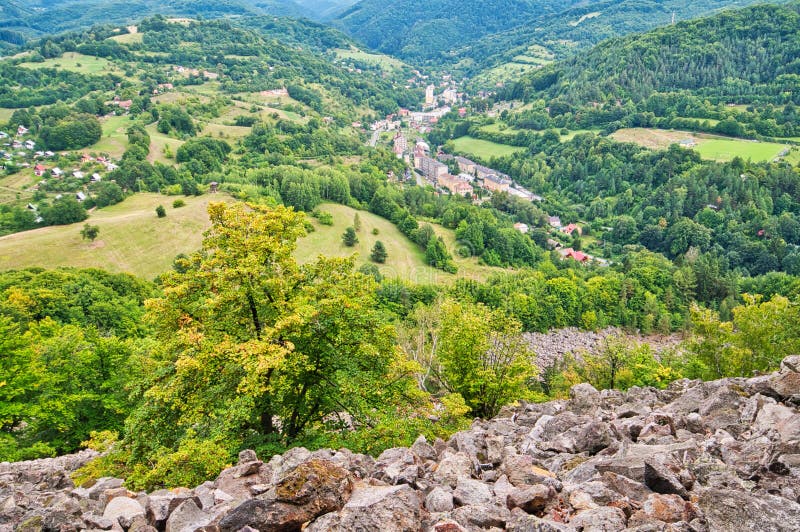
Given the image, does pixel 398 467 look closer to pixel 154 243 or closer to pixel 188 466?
pixel 188 466

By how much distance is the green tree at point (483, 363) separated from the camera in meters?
26.8

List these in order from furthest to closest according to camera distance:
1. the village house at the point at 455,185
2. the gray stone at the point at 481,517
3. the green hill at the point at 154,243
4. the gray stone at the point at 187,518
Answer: the village house at the point at 455,185 < the green hill at the point at 154,243 < the gray stone at the point at 187,518 < the gray stone at the point at 481,517

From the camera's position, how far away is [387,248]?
92000 millimetres

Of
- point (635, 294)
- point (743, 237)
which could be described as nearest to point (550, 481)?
point (635, 294)

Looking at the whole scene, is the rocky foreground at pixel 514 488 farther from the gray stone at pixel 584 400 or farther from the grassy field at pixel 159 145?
the grassy field at pixel 159 145

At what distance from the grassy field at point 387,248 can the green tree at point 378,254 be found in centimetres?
106

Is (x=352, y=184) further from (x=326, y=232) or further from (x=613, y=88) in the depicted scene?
(x=613, y=88)

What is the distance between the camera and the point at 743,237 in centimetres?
10100

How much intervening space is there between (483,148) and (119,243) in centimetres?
14271

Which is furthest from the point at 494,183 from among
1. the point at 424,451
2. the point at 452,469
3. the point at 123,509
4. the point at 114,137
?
the point at 123,509

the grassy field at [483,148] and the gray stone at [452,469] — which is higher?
the gray stone at [452,469]

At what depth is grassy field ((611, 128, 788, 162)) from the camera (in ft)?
416

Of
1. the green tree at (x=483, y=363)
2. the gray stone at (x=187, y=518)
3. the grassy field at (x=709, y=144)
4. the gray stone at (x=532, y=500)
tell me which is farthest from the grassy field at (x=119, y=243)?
the grassy field at (x=709, y=144)

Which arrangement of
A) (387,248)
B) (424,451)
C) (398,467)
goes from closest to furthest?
1. (398,467)
2. (424,451)
3. (387,248)
